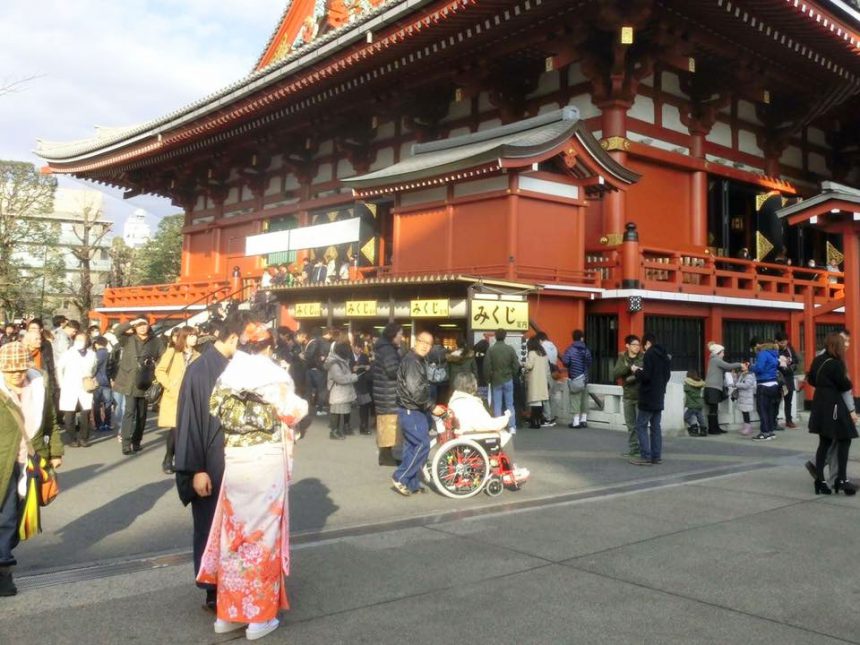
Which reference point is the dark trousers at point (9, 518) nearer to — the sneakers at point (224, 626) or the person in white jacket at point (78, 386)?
the sneakers at point (224, 626)

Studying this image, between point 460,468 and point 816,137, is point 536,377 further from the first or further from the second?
point 816,137

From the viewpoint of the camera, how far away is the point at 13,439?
4.45 m

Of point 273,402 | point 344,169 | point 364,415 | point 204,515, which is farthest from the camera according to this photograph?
point 344,169

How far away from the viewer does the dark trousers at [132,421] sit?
1012cm

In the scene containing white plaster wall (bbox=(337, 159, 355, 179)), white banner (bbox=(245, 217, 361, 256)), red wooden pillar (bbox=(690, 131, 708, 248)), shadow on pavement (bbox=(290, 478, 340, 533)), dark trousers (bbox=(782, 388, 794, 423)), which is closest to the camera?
shadow on pavement (bbox=(290, 478, 340, 533))

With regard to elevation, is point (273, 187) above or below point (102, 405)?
above

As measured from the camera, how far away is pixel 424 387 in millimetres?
7430

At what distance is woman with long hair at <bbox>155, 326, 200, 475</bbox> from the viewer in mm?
8883

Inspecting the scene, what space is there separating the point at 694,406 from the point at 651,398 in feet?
12.6

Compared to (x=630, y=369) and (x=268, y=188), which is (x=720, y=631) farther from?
(x=268, y=188)

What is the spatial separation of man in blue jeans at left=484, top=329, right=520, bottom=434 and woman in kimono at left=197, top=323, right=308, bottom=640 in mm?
8103

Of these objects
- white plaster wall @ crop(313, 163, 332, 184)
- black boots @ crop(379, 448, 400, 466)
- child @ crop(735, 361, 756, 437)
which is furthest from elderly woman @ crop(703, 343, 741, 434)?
white plaster wall @ crop(313, 163, 332, 184)

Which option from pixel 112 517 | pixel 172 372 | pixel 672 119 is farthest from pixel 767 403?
pixel 112 517

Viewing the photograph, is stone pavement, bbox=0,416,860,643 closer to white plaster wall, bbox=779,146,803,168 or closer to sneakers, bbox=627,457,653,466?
sneakers, bbox=627,457,653,466
